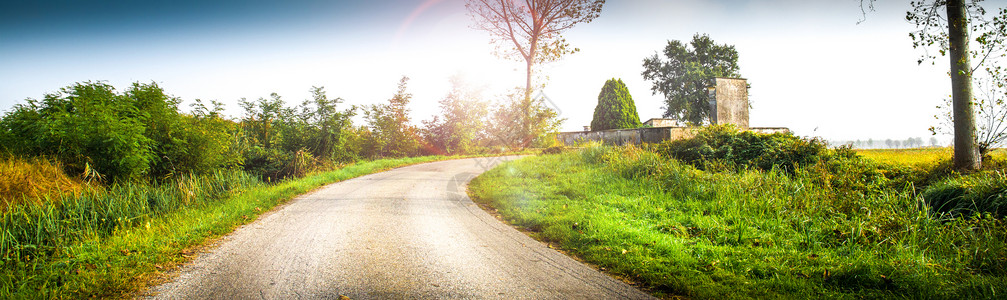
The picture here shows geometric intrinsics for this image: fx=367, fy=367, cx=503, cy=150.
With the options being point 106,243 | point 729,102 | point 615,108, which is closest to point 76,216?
point 106,243

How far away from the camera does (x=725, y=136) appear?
10430mm

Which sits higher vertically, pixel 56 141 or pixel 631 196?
pixel 56 141

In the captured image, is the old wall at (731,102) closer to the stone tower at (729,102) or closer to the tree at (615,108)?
the stone tower at (729,102)

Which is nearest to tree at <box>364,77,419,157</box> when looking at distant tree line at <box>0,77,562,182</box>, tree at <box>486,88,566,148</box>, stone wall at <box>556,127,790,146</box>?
distant tree line at <box>0,77,562,182</box>

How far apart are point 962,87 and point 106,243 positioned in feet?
49.1

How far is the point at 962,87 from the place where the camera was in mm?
7625

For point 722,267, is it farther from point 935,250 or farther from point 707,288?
point 935,250

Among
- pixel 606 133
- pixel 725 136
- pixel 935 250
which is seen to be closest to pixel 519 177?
pixel 725 136

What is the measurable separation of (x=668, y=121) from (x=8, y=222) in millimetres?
29641

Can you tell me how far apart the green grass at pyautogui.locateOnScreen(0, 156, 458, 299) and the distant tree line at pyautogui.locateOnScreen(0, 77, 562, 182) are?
2976 millimetres

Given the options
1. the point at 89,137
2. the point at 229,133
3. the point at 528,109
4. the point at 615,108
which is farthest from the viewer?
the point at 615,108

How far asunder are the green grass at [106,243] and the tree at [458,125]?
15.3 m

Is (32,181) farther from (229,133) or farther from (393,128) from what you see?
(393,128)

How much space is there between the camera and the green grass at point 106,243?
3.38 metres
